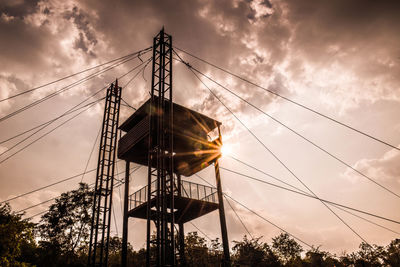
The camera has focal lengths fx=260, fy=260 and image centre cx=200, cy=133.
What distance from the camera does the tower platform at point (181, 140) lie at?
1648 centimetres

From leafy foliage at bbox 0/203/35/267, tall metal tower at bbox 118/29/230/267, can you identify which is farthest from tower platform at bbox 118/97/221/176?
leafy foliage at bbox 0/203/35/267

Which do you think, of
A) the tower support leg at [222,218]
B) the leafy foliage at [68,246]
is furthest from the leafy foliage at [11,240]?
the tower support leg at [222,218]

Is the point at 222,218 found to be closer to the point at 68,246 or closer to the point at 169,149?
the point at 169,149

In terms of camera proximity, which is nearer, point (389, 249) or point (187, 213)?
point (187, 213)

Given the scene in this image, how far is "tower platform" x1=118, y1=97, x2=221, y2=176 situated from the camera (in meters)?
16.5

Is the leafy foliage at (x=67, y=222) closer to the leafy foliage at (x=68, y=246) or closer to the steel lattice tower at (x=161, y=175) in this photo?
the leafy foliage at (x=68, y=246)

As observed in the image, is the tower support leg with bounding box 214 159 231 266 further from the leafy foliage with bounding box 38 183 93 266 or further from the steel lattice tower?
the leafy foliage with bounding box 38 183 93 266

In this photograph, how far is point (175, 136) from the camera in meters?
16.2

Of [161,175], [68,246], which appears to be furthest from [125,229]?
[68,246]

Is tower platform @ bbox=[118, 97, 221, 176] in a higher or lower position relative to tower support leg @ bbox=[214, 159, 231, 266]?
higher

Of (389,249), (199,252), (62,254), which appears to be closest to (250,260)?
(199,252)

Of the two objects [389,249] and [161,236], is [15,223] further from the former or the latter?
[389,249]

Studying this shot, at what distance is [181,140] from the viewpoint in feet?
55.5

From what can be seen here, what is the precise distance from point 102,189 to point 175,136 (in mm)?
6235
